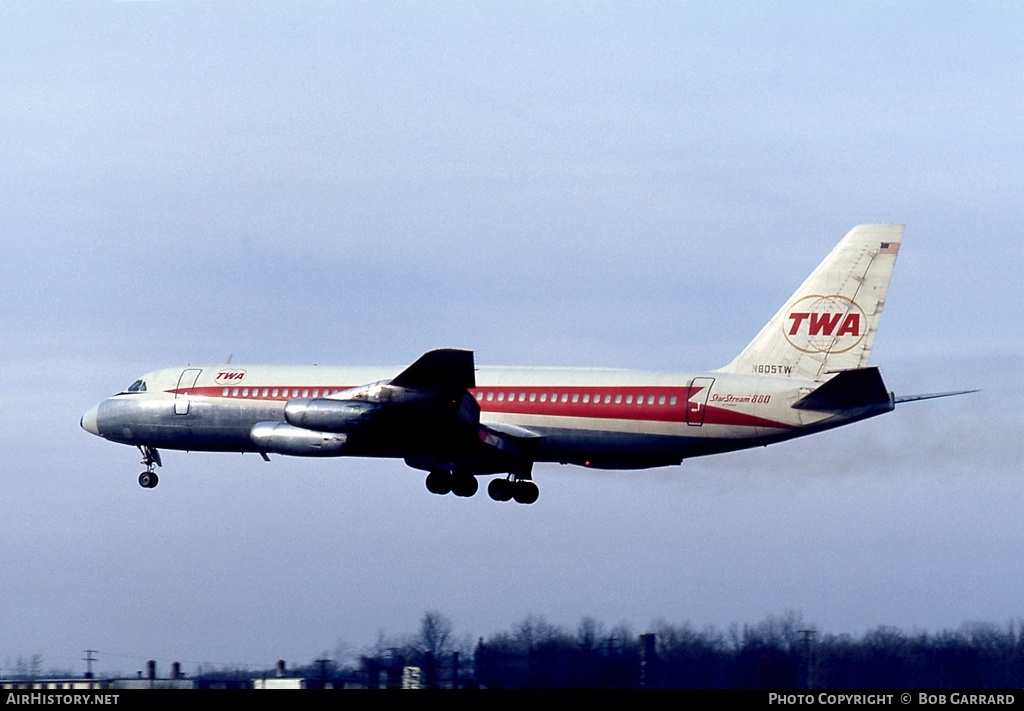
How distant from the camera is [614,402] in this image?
50906mm

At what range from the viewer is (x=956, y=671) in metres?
41.7

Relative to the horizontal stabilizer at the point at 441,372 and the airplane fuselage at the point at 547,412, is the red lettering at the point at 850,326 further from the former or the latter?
the horizontal stabilizer at the point at 441,372

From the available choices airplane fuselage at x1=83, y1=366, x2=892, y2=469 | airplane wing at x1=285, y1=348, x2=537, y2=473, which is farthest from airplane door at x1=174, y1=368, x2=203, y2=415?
airplane wing at x1=285, y1=348, x2=537, y2=473

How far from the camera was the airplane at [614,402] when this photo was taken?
161ft

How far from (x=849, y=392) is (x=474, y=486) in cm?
1409

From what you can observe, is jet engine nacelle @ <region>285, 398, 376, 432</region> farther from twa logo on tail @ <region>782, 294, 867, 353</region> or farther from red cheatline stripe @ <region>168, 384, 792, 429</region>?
twa logo on tail @ <region>782, 294, 867, 353</region>

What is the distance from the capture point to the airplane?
4916 cm

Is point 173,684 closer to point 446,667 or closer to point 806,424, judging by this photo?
point 446,667

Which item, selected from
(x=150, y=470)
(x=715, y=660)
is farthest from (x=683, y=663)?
(x=150, y=470)

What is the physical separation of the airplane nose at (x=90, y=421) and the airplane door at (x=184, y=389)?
13.4ft

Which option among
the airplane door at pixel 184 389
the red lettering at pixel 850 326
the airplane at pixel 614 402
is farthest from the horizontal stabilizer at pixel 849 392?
the airplane door at pixel 184 389

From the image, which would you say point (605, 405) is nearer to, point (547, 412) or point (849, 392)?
point (547, 412)

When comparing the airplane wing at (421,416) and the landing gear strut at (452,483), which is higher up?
the airplane wing at (421,416)

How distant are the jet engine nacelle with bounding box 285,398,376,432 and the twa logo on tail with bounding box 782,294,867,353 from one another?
43.6 ft
